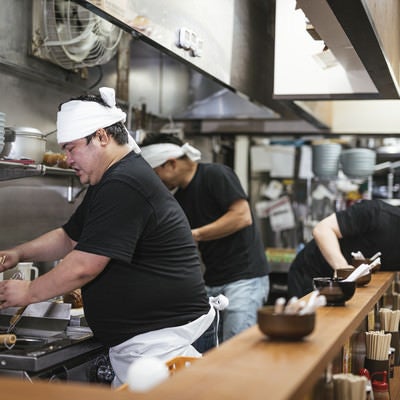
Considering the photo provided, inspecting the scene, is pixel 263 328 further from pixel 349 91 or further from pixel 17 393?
pixel 349 91

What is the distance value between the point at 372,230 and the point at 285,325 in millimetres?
2277

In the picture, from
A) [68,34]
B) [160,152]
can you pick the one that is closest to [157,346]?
[160,152]

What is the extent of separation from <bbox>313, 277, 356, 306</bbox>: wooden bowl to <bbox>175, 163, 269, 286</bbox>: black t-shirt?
6.42 feet

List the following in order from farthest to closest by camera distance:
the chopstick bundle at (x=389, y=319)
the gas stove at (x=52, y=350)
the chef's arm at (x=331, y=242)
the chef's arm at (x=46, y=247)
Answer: the chef's arm at (x=331, y=242) → the chopstick bundle at (x=389, y=319) → the chef's arm at (x=46, y=247) → the gas stove at (x=52, y=350)

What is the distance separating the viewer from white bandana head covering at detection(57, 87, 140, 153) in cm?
263

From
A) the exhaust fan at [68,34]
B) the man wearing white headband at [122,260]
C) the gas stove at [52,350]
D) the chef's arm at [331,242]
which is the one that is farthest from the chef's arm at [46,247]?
the chef's arm at [331,242]

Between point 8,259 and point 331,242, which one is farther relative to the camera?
point 331,242

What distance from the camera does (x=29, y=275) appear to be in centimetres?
349

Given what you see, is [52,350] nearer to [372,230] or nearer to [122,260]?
[122,260]

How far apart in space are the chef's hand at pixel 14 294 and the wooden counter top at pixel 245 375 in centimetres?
99

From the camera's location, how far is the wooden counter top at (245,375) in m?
1.27

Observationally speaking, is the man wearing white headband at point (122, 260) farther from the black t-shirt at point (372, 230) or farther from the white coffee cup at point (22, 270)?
the black t-shirt at point (372, 230)

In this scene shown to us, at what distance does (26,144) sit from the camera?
3.22m

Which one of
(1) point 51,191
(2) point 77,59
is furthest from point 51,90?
(1) point 51,191
